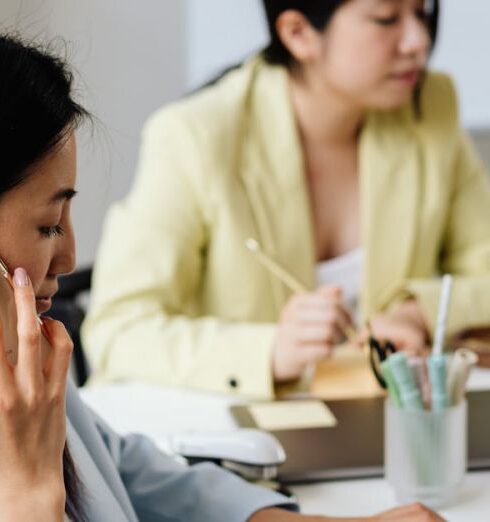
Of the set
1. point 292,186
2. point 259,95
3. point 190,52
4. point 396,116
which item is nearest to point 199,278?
point 292,186

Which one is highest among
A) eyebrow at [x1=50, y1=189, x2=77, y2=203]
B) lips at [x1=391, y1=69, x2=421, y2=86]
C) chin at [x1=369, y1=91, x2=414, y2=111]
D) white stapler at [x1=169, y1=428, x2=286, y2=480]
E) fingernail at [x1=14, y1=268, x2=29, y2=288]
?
eyebrow at [x1=50, y1=189, x2=77, y2=203]

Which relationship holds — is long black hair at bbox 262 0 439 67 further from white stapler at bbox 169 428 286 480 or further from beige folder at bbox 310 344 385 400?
white stapler at bbox 169 428 286 480

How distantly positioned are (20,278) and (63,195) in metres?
0.08

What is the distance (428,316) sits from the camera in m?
1.66

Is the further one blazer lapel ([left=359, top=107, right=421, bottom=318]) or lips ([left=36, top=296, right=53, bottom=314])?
blazer lapel ([left=359, top=107, right=421, bottom=318])

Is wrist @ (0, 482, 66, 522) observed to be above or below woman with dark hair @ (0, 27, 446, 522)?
below

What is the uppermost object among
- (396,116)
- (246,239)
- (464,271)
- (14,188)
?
(14,188)

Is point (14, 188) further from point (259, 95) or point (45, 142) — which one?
point (259, 95)

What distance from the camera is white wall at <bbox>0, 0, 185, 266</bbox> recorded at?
276cm

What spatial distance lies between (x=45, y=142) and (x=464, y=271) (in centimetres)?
136

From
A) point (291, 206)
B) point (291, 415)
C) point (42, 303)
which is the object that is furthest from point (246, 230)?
point (42, 303)

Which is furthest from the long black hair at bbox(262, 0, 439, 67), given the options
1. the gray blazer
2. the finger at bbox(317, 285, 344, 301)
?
the gray blazer

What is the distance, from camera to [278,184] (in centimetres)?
179

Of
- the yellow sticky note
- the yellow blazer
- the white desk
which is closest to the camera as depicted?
the white desk
